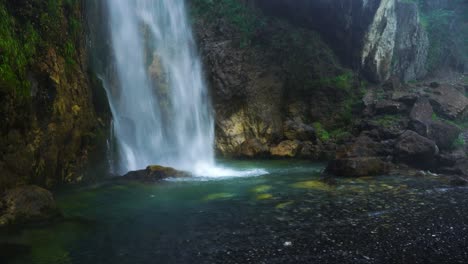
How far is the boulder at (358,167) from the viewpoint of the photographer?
48.3ft

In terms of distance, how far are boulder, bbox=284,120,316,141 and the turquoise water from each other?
408 inches

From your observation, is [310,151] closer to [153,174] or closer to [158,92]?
[158,92]

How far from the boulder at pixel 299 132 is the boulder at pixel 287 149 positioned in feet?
3.37

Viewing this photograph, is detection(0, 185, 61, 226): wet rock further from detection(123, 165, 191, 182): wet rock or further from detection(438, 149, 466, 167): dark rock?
detection(438, 149, 466, 167): dark rock

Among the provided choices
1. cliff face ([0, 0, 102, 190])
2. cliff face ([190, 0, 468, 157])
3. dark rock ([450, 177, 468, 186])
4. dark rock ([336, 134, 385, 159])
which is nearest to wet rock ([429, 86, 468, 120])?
cliff face ([190, 0, 468, 157])

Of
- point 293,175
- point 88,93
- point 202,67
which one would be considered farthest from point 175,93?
point 293,175

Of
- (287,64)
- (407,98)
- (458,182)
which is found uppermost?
(287,64)

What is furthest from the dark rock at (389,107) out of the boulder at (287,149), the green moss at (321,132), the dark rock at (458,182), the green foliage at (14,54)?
the green foliage at (14,54)

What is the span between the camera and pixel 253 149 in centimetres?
2264

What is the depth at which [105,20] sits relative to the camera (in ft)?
66.1

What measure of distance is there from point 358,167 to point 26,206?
37.5 ft

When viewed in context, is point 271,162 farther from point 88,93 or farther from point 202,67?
point 88,93

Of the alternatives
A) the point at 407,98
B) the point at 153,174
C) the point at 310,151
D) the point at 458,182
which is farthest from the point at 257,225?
the point at 407,98

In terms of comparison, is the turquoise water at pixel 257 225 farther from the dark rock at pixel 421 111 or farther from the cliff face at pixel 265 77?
the cliff face at pixel 265 77
